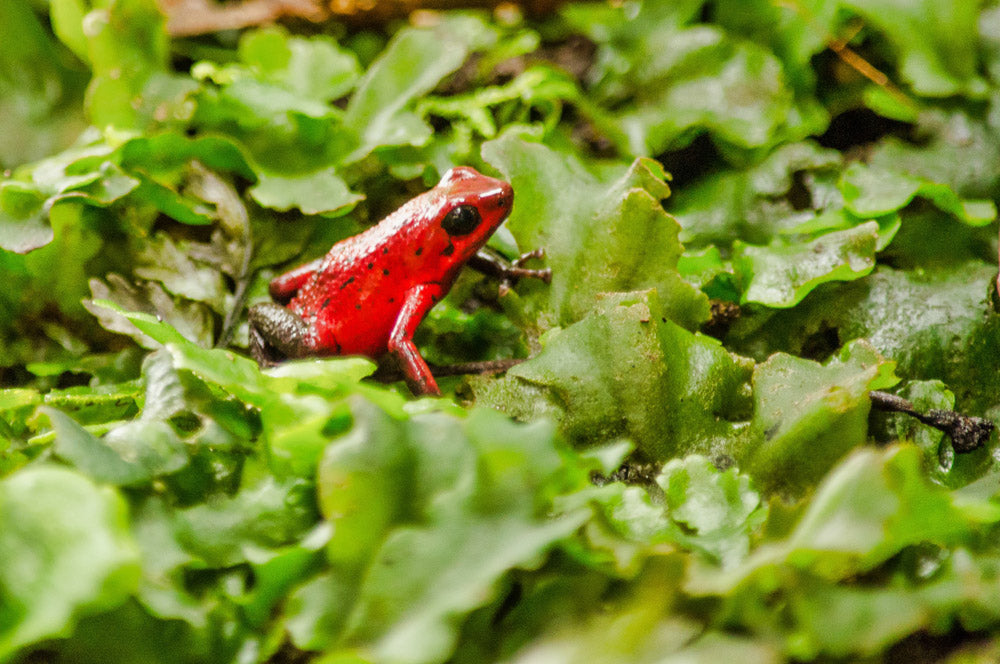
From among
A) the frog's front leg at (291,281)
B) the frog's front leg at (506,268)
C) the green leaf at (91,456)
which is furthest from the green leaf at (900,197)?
the green leaf at (91,456)

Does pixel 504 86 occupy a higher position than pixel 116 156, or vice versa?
pixel 116 156

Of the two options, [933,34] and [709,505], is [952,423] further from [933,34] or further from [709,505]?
[933,34]

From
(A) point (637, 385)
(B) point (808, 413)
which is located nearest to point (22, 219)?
(A) point (637, 385)

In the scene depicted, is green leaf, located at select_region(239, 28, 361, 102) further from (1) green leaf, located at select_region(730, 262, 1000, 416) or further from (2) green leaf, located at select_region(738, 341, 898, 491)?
(2) green leaf, located at select_region(738, 341, 898, 491)

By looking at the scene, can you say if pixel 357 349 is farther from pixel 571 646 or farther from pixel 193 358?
pixel 571 646

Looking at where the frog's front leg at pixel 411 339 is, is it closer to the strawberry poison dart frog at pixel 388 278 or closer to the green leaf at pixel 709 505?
the strawberry poison dart frog at pixel 388 278

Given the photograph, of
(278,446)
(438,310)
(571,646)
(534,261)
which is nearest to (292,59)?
(438,310)
